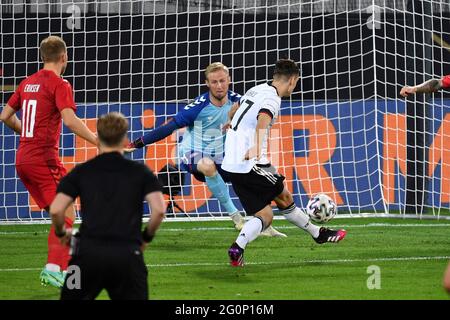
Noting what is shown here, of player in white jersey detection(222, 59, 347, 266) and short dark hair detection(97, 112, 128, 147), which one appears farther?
player in white jersey detection(222, 59, 347, 266)

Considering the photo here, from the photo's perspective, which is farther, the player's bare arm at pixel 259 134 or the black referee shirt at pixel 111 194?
the player's bare arm at pixel 259 134

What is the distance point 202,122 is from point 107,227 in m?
7.66

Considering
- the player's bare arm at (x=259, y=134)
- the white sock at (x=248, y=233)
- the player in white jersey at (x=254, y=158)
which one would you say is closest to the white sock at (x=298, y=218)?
the player in white jersey at (x=254, y=158)

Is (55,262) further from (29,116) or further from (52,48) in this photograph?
(52,48)

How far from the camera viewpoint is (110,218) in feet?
Result: 19.5

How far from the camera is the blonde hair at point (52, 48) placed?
28.7 feet

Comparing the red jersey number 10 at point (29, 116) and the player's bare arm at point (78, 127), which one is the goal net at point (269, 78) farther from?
the player's bare arm at point (78, 127)

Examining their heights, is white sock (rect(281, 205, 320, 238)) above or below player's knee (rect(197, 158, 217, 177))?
below

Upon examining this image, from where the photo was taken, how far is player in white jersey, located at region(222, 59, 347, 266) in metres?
9.98

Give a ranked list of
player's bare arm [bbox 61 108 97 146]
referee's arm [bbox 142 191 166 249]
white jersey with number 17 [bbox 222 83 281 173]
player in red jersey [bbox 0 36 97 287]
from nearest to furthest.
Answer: referee's arm [bbox 142 191 166 249], player's bare arm [bbox 61 108 97 146], player in red jersey [bbox 0 36 97 287], white jersey with number 17 [bbox 222 83 281 173]

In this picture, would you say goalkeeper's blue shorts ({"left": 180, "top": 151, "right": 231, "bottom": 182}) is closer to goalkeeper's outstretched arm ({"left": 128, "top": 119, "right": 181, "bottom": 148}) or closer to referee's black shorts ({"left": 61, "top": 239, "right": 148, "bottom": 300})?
goalkeeper's outstretched arm ({"left": 128, "top": 119, "right": 181, "bottom": 148})

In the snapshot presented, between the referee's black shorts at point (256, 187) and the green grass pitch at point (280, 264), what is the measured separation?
1.94 feet

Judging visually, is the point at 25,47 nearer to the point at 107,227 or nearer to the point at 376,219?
the point at 376,219

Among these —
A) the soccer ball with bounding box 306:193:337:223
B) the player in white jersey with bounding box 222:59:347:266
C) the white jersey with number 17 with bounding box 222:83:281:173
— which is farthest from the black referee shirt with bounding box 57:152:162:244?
the soccer ball with bounding box 306:193:337:223
